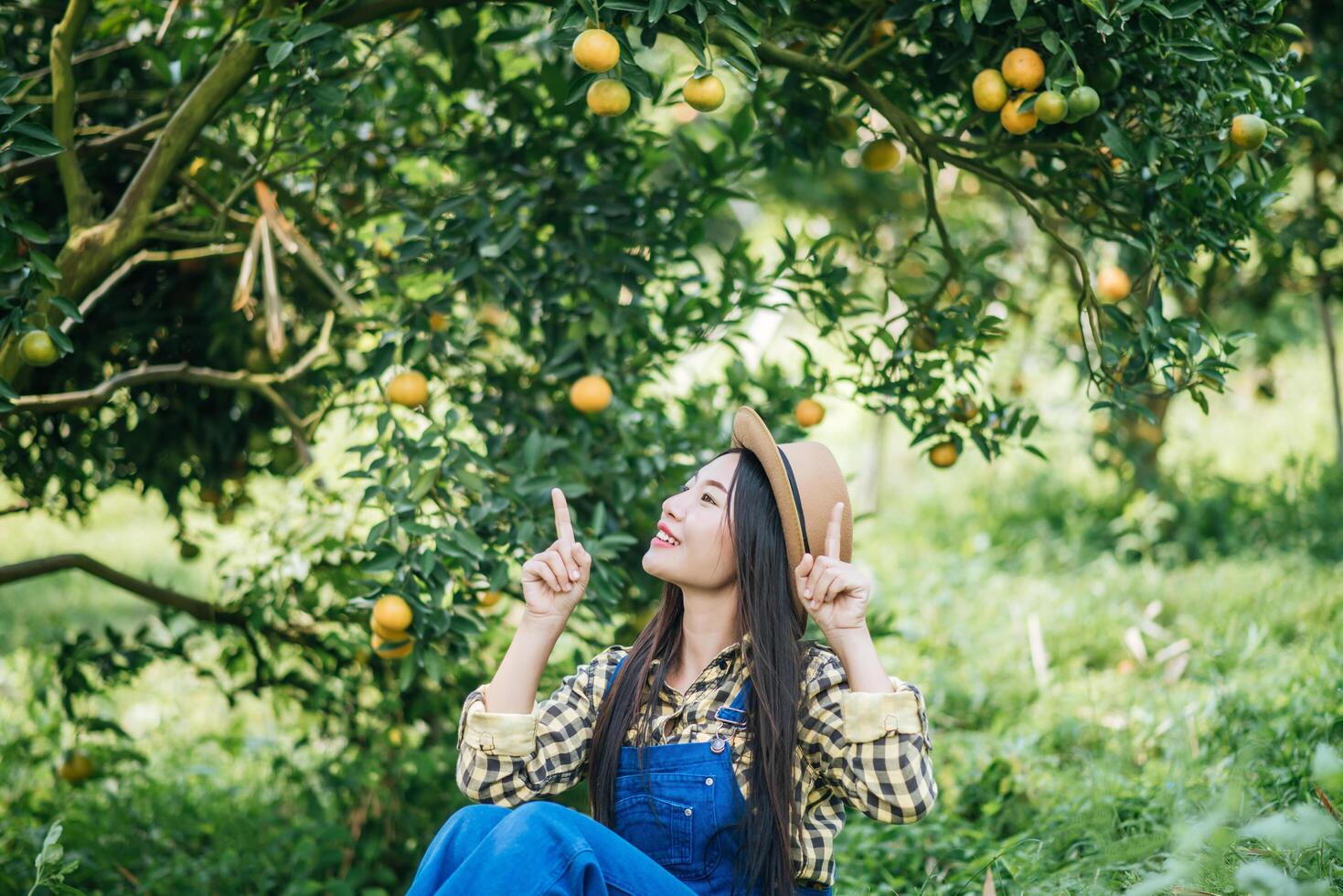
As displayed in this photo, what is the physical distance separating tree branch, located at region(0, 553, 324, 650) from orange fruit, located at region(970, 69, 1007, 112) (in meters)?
2.05

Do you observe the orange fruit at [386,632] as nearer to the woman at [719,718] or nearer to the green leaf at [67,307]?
the woman at [719,718]

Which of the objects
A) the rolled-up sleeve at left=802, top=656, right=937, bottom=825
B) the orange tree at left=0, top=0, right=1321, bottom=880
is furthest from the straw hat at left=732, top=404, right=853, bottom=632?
the orange tree at left=0, top=0, right=1321, bottom=880

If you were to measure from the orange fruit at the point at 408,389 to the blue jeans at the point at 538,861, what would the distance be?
3.55ft

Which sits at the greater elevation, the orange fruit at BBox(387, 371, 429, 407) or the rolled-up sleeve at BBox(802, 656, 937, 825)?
the orange fruit at BBox(387, 371, 429, 407)

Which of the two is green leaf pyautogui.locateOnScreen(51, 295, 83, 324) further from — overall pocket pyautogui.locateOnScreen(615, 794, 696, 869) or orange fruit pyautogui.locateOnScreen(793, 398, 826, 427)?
orange fruit pyautogui.locateOnScreen(793, 398, 826, 427)

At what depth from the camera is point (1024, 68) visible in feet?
7.26

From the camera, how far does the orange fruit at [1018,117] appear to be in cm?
229

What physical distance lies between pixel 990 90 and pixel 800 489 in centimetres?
86

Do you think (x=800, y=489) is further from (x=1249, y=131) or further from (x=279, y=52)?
(x=279, y=52)

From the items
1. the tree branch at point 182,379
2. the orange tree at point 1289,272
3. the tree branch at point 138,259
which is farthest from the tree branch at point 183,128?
the orange tree at point 1289,272

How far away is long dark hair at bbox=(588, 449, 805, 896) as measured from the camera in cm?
184

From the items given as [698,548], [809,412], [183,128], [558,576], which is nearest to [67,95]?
[183,128]

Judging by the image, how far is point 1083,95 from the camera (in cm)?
216

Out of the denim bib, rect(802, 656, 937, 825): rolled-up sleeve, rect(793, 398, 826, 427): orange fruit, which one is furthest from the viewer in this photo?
rect(793, 398, 826, 427): orange fruit
